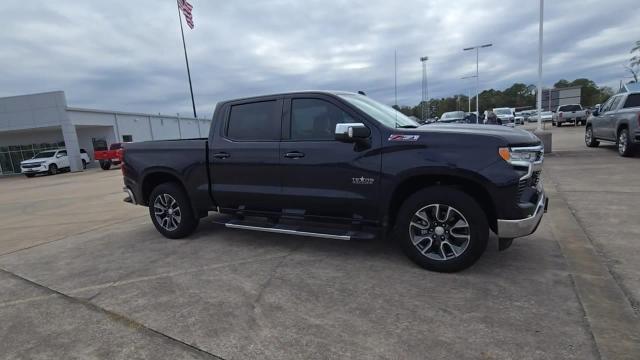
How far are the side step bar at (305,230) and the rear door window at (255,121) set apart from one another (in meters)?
1.07

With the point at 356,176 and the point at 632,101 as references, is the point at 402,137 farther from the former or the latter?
the point at 632,101

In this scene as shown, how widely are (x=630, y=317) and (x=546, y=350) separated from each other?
35.4 inches

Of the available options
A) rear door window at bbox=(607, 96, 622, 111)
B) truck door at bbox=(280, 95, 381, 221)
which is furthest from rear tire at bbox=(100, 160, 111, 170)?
rear door window at bbox=(607, 96, 622, 111)

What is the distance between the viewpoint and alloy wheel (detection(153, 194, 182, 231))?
589 cm

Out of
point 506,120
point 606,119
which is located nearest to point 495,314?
point 606,119

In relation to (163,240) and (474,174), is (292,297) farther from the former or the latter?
(163,240)

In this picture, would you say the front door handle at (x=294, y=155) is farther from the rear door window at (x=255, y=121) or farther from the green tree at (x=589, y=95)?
the green tree at (x=589, y=95)

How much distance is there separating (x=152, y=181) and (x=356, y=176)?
11.5 ft

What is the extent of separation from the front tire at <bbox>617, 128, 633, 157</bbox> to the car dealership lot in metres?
6.81

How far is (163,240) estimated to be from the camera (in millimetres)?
6012

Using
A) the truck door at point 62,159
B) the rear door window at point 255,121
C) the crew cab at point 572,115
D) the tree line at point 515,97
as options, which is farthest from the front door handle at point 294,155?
the tree line at point 515,97

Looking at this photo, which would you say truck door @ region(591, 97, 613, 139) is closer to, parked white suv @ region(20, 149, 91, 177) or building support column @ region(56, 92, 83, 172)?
parked white suv @ region(20, 149, 91, 177)

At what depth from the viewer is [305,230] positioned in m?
4.66

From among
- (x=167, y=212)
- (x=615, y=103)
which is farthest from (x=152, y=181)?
(x=615, y=103)
